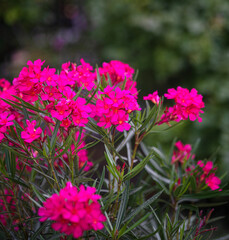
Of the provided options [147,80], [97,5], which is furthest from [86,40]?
[147,80]

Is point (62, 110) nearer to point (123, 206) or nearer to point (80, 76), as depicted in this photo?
point (80, 76)

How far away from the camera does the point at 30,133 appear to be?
1.91ft

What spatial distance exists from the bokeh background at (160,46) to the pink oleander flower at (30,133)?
1.66 meters

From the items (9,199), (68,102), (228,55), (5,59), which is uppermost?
(5,59)

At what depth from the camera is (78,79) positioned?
654 millimetres

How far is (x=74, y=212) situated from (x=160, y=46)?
272 centimetres

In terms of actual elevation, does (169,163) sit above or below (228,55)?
below

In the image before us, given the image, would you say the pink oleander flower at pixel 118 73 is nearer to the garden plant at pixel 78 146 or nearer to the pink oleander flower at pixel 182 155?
the garden plant at pixel 78 146

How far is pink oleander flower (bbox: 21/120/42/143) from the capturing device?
0.57 m

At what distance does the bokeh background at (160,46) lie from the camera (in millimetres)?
2420

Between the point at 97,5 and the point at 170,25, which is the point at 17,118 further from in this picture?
the point at 97,5

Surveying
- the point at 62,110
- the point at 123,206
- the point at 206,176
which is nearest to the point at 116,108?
the point at 62,110

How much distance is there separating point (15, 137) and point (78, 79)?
18 cm

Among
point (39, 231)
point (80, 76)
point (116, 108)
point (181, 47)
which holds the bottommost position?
point (39, 231)
